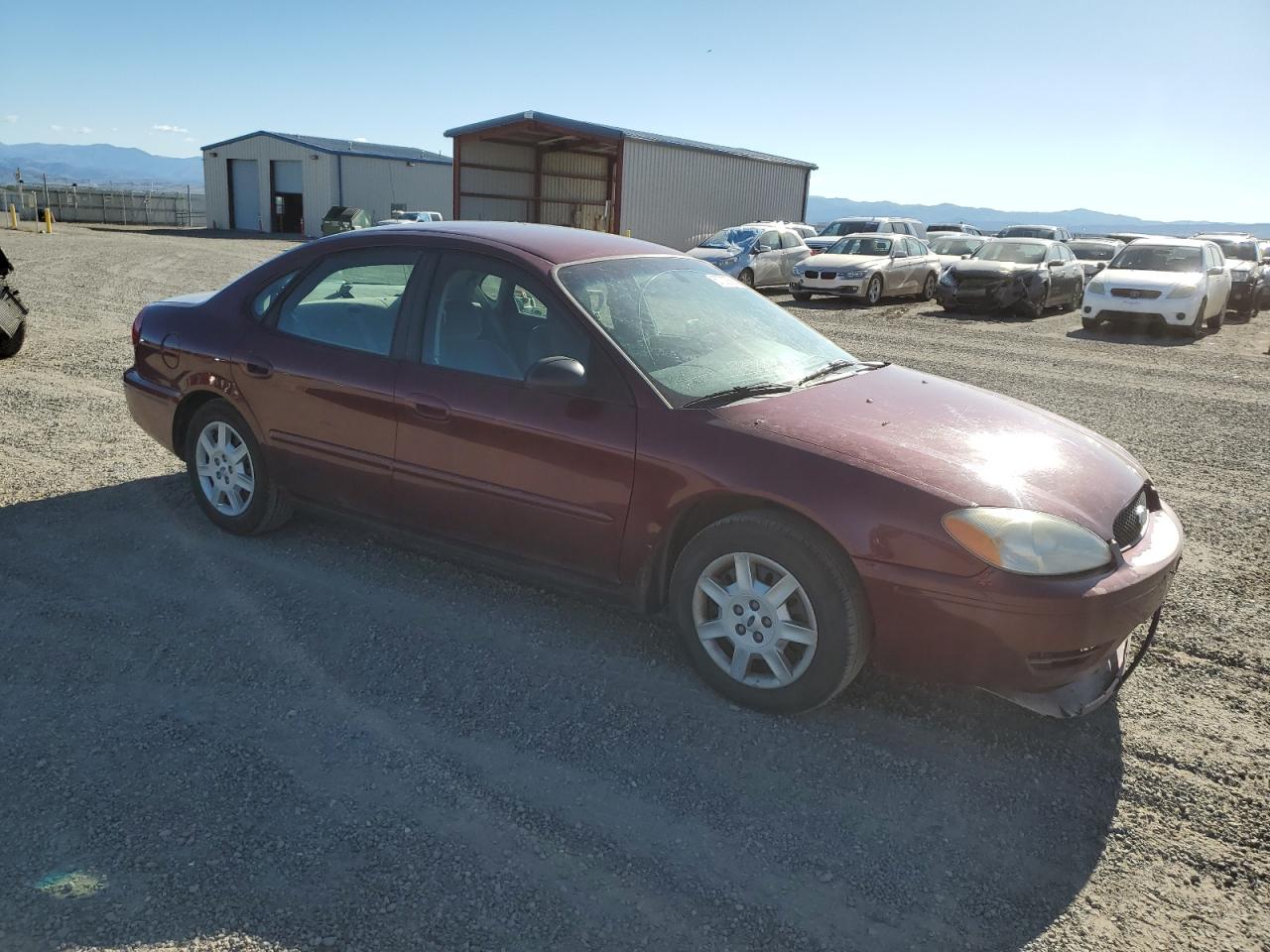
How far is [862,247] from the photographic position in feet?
67.9

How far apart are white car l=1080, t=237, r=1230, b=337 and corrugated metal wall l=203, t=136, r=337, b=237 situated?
35.1 meters

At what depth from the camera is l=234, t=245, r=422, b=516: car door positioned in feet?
13.9

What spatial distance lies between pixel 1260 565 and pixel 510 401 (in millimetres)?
4183

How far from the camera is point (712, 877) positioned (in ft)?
8.70

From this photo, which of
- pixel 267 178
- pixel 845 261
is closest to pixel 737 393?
pixel 845 261

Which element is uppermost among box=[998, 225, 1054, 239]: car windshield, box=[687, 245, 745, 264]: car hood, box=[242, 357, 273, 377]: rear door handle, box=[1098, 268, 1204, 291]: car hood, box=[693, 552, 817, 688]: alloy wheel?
box=[998, 225, 1054, 239]: car windshield

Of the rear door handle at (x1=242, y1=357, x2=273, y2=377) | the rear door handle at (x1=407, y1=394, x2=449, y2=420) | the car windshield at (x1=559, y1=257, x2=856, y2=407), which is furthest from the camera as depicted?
the rear door handle at (x1=242, y1=357, x2=273, y2=377)

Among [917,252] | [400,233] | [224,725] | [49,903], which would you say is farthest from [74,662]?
[917,252]

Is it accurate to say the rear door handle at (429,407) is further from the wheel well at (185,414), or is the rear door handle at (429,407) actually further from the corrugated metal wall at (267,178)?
A: the corrugated metal wall at (267,178)

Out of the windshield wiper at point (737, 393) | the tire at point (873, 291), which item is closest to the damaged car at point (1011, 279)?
the tire at point (873, 291)

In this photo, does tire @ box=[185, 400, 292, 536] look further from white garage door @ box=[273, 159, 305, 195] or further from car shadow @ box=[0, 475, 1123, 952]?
white garage door @ box=[273, 159, 305, 195]

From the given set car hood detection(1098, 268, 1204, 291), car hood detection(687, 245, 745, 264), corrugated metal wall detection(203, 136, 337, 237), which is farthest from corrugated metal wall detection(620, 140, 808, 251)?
corrugated metal wall detection(203, 136, 337, 237)

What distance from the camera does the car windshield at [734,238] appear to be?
71.5 ft

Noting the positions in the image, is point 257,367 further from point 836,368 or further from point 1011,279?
point 1011,279
